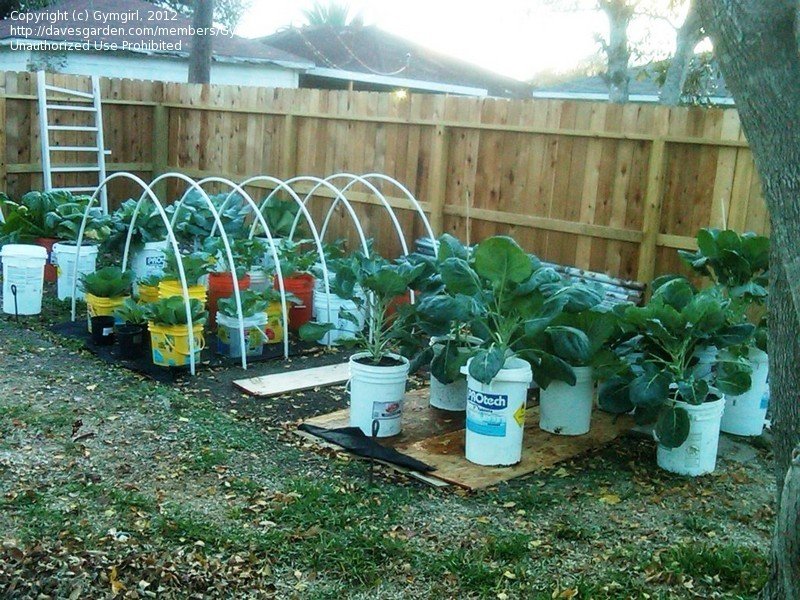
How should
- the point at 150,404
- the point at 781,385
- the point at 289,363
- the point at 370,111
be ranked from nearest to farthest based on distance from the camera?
1. the point at 781,385
2. the point at 150,404
3. the point at 289,363
4. the point at 370,111

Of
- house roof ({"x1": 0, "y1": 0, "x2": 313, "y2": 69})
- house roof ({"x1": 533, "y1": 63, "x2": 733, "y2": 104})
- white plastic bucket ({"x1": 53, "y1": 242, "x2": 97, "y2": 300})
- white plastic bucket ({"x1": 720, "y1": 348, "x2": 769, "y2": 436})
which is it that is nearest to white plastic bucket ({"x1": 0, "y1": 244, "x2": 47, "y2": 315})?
white plastic bucket ({"x1": 53, "y1": 242, "x2": 97, "y2": 300})

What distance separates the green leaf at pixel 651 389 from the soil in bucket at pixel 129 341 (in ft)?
10.2

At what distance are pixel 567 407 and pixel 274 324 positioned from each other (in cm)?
236

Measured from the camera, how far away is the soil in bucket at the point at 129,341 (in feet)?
19.2

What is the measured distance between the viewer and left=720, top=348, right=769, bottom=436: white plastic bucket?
502cm

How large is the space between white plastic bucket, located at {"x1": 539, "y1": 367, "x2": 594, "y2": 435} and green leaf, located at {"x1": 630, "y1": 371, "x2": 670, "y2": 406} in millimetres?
436

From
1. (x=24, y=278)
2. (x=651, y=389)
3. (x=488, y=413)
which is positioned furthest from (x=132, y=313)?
(x=651, y=389)

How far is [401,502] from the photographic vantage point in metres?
3.96

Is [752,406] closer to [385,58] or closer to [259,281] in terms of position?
[259,281]

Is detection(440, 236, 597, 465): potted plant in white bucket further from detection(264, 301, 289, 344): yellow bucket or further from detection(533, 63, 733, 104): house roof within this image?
detection(533, 63, 733, 104): house roof

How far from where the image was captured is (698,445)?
443 centimetres

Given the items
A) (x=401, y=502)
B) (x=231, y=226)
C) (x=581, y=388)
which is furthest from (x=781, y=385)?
(x=231, y=226)

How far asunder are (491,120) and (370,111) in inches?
54.5

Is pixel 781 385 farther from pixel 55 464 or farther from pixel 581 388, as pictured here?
pixel 55 464
